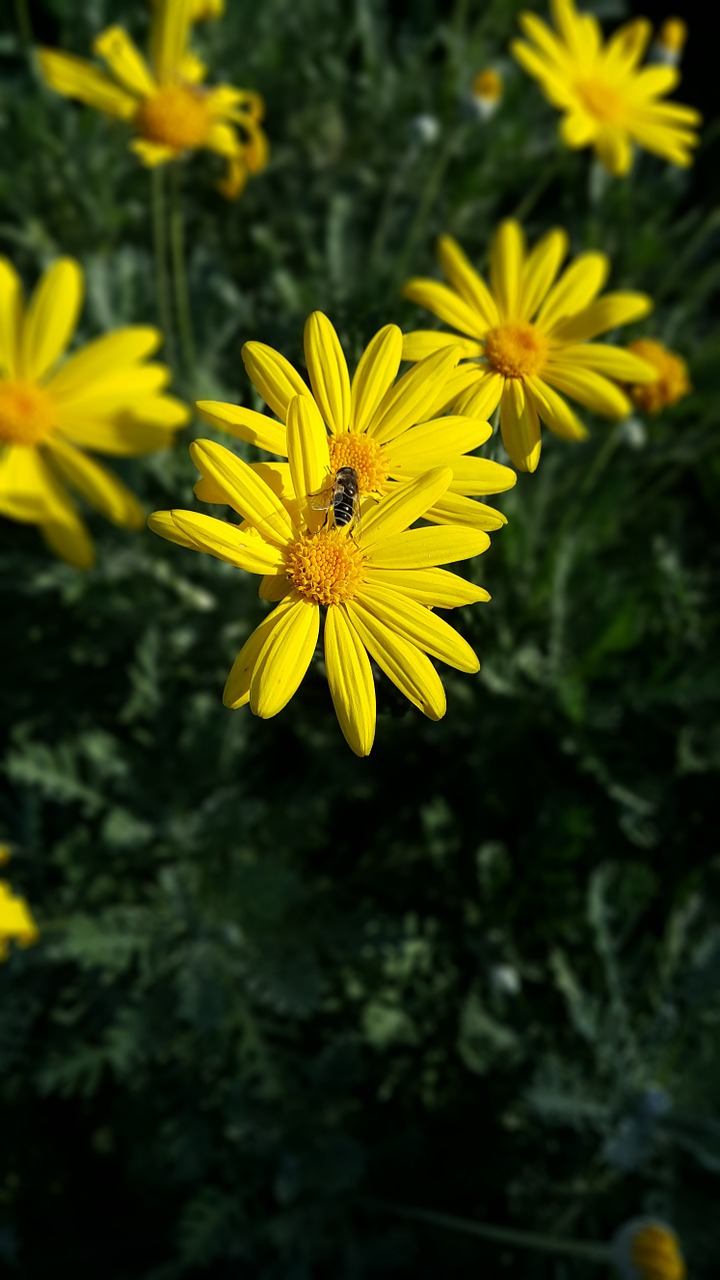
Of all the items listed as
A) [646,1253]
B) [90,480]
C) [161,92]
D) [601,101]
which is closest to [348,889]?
[646,1253]

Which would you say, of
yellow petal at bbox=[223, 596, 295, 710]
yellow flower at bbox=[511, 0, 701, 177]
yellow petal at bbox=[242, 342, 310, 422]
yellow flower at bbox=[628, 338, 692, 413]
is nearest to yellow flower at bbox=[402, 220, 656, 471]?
yellow petal at bbox=[242, 342, 310, 422]

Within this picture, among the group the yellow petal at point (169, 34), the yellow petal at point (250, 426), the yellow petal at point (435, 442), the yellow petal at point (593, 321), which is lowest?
the yellow petal at point (435, 442)

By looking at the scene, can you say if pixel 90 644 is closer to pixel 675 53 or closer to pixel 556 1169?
pixel 556 1169

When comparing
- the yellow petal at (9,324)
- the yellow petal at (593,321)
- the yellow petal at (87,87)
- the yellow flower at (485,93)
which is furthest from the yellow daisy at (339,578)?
the yellow flower at (485,93)

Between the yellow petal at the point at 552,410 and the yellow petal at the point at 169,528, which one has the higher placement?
the yellow petal at the point at 552,410

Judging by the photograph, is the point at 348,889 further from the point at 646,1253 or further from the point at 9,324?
the point at 9,324

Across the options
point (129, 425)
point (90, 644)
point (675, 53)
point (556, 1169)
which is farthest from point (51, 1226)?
point (675, 53)

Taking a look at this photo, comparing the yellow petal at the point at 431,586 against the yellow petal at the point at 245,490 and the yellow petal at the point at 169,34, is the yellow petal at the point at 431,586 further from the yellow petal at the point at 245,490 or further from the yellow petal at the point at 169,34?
the yellow petal at the point at 169,34
